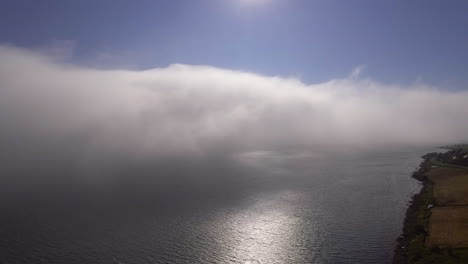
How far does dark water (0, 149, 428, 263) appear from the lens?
3478cm

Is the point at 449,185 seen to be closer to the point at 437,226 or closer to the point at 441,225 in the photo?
the point at 441,225

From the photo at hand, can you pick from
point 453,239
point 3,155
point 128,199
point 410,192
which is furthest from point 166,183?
point 3,155

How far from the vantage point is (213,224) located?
147 ft

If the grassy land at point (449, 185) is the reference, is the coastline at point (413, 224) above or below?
below

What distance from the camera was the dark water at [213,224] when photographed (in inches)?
1369

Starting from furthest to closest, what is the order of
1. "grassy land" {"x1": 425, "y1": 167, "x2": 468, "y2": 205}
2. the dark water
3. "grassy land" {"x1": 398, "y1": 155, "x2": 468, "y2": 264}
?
"grassy land" {"x1": 425, "y1": 167, "x2": 468, "y2": 205} → the dark water → "grassy land" {"x1": 398, "y1": 155, "x2": 468, "y2": 264}

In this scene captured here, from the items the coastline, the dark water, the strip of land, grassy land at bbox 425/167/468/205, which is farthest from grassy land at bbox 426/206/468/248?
grassy land at bbox 425/167/468/205

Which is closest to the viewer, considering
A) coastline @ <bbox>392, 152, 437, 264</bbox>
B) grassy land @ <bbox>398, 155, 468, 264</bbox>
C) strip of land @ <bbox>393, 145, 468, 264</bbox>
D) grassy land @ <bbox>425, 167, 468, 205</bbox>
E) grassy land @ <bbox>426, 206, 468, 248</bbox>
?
grassy land @ <bbox>398, 155, 468, 264</bbox>

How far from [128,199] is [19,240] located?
21.8 metres

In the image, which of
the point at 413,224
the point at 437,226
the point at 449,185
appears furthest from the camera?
the point at 449,185

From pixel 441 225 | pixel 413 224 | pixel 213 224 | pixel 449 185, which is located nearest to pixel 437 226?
pixel 441 225

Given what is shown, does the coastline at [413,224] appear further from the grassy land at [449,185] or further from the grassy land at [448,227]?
the grassy land at [449,185]

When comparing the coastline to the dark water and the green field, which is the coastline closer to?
the green field

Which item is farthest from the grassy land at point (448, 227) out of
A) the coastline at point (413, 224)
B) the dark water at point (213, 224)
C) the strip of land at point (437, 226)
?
the dark water at point (213, 224)
